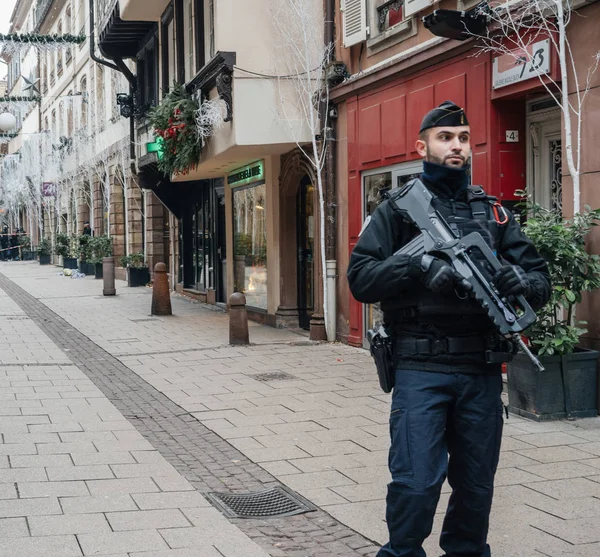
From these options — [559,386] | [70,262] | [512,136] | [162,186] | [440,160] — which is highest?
[162,186]

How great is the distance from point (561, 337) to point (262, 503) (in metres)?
2.95

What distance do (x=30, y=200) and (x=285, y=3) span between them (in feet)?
111

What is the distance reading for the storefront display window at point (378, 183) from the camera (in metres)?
11.0

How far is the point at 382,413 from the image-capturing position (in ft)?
26.1

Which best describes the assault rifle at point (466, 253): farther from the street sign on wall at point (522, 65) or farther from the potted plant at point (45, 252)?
the potted plant at point (45, 252)

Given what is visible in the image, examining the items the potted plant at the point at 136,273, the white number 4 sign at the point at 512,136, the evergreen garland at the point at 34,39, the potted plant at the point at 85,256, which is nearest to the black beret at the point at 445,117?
the white number 4 sign at the point at 512,136

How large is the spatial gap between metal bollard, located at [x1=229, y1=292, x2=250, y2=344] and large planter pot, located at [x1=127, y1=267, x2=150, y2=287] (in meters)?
13.0

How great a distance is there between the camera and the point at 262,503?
5.54 m

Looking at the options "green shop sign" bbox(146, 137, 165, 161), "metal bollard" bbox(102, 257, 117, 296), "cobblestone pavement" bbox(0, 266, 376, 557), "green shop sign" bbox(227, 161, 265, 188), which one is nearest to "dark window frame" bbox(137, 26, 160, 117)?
"green shop sign" bbox(146, 137, 165, 161)

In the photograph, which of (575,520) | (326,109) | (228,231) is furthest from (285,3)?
(575,520)

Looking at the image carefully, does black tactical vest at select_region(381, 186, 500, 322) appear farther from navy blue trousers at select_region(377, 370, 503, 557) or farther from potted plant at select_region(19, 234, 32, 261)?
potted plant at select_region(19, 234, 32, 261)

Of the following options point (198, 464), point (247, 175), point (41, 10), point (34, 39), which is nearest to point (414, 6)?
point (198, 464)

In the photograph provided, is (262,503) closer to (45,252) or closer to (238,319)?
(238,319)

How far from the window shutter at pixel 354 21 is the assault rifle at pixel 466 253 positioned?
8562mm
